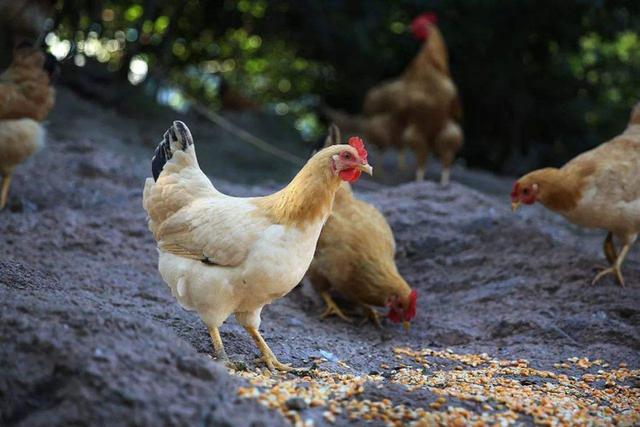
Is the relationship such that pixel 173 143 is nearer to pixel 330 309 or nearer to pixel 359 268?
pixel 359 268

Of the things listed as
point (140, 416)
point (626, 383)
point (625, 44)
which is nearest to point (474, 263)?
point (626, 383)

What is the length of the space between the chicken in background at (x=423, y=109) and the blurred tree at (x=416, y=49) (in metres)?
0.79

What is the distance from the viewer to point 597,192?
5.72m

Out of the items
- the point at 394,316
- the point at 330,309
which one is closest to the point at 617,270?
the point at 394,316

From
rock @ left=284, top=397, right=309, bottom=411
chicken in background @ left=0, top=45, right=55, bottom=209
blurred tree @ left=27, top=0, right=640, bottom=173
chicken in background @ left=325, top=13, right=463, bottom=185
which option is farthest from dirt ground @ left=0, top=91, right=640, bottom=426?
blurred tree @ left=27, top=0, right=640, bottom=173

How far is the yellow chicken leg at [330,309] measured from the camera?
584cm

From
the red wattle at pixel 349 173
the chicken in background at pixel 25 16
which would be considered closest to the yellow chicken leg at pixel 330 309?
the red wattle at pixel 349 173

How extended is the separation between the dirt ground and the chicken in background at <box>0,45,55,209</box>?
1.33 ft

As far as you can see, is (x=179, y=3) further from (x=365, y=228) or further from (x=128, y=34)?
(x=365, y=228)

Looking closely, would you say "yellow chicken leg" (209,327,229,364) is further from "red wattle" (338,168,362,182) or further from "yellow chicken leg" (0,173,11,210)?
"yellow chicken leg" (0,173,11,210)

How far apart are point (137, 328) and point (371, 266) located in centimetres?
251

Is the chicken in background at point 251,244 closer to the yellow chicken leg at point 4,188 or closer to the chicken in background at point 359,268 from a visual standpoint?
the chicken in background at point 359,268

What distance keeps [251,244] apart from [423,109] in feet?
21.9

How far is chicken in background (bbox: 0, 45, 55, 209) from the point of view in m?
6.87
